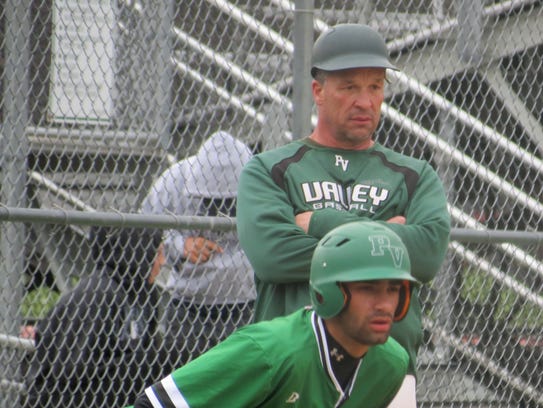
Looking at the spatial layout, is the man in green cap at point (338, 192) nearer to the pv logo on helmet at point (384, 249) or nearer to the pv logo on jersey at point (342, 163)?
the pv logo on jersey at point (342, 163)

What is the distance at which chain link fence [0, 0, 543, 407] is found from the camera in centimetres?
599

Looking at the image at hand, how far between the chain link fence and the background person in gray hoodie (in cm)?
2

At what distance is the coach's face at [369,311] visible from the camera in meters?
3.33

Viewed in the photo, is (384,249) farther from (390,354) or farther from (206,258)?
(206,258)

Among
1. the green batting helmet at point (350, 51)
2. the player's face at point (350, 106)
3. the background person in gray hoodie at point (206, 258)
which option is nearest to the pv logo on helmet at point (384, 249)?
the player's face at point (350, 106)

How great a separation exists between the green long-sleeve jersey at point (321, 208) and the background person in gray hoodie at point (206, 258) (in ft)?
5.34

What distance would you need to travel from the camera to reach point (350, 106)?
4.34 metres

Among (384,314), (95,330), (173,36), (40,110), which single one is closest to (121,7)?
(173,36)

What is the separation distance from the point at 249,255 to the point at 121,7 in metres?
2.56

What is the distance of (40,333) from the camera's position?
6.07m

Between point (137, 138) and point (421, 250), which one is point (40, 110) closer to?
point (137, 138)

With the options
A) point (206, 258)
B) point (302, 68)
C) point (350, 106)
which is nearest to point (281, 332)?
point (350, 106)

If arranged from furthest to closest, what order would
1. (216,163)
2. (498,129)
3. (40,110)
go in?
(498,129)
(40,110)
(216,163)

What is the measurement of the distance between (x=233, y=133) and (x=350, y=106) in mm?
3358
